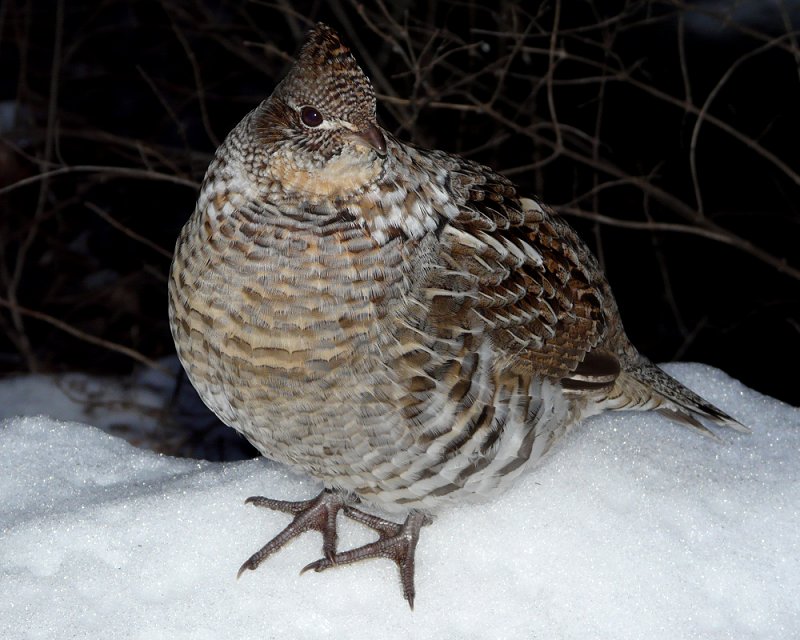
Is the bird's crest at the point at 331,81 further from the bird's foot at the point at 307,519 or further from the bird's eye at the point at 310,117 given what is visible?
the bird's foot at the point at 307,519

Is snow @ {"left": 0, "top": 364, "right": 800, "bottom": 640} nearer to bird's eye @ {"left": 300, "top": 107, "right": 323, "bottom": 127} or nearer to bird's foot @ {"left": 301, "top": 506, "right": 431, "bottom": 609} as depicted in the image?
bird's foot @ {"left": 301, "top": 506, "right": 431, "bottom": 609}

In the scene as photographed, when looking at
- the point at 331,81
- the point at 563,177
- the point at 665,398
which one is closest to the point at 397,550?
the point at 665,398

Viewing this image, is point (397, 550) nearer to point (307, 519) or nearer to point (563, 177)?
point (307, 519)

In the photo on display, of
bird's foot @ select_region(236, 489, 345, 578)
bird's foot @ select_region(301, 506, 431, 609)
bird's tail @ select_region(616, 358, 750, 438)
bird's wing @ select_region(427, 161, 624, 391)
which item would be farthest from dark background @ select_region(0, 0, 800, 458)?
bird's foot @ select_region(301, 506, 431, 609)

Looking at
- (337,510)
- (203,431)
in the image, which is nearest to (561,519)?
(337,510)

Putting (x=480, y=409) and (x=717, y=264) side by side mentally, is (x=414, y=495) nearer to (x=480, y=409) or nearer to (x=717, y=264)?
(x=480, y=409)

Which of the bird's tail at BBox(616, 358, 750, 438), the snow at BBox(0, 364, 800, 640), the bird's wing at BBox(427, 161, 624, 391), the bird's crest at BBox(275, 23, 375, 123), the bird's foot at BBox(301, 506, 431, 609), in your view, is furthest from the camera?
Result: the bird's tail at BBox(616, 358, 750, 438)

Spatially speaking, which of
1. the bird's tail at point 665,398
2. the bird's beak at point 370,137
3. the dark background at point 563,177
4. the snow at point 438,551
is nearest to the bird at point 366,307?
the bird's beak at point 370,137
